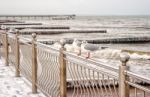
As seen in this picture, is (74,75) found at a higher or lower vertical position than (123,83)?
lower

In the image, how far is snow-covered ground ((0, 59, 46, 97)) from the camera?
22.9ft

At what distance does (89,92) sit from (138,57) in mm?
16789

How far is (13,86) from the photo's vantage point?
782cm

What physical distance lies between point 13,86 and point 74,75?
8.23 feet

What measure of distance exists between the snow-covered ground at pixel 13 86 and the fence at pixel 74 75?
183mm

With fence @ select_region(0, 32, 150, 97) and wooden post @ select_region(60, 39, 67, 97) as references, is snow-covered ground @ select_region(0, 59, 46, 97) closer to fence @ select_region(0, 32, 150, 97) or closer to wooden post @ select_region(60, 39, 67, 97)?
fence @ select_region(0, 32, 150, 97)

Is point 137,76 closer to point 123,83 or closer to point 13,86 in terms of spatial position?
point 123,83

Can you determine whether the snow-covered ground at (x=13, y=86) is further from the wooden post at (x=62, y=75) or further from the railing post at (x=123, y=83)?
the railing post at (x=123, y=83)

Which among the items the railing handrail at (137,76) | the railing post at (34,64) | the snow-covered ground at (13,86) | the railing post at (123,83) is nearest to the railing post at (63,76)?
the snow-covered ground at (13,86)

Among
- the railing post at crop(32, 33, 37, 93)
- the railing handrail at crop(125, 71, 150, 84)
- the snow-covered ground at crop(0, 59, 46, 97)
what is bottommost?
the snow-covered ground at crop(0, 59, 46, 97)

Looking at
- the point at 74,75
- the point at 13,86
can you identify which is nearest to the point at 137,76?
the point at 74,75

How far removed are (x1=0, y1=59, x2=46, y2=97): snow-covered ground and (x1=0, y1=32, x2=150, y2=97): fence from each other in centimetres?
18

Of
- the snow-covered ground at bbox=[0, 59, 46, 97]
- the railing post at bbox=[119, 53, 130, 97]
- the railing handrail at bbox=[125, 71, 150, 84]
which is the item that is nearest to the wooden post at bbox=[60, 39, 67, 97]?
the snow-covered ground at bbox=[0, 59, 46, 97]

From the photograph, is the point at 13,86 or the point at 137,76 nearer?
the point at 137,76
